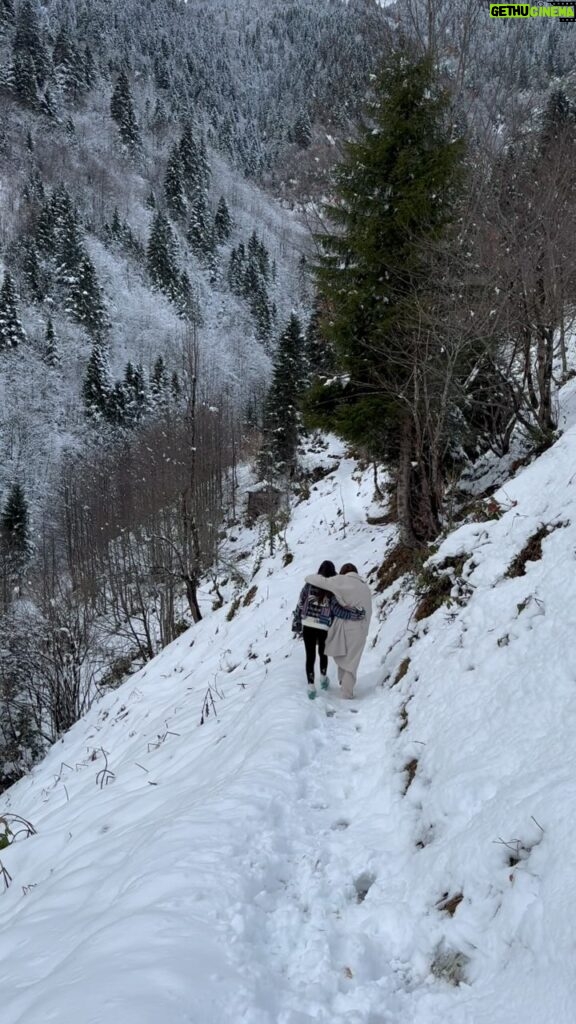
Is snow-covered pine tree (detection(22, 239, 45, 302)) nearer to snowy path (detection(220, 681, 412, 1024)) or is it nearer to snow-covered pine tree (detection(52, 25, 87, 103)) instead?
snow-covered pine tree (detection(52, 25, 87, 103))

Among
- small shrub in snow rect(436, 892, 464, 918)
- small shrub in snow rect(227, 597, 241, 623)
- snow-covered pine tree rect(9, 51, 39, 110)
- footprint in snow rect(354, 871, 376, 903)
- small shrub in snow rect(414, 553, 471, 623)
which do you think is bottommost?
footprint in snow rect(354, 871, 376, 903)

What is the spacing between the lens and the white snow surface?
6.86ft

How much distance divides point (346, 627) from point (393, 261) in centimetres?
655

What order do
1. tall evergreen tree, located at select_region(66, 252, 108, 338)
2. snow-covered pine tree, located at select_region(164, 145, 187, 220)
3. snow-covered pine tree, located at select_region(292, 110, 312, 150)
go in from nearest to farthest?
snow-covered pine tree, located at select_region(292, 110, 312, 150) < tall evergreen tree, located at select_region(66, 252, 108, 338) < snow-covered pine tree, located at select_region(164, 145, 187, 220)

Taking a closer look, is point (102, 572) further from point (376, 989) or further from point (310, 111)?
point (376, 989)

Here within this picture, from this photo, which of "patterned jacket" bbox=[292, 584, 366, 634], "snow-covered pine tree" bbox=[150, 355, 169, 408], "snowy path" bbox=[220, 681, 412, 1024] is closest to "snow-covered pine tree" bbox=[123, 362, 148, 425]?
"snow-covered pine tree" bbox=[150, 355, 169, 408]

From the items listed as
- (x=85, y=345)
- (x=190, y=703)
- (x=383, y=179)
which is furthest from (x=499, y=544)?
(x=85, y=345)

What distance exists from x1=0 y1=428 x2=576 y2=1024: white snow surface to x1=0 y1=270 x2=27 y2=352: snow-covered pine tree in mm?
60932

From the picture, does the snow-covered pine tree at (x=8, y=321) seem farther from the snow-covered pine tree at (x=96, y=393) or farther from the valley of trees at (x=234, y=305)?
the snow-covered pine tree at (x=96, y=393)

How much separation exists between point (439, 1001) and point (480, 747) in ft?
4.51

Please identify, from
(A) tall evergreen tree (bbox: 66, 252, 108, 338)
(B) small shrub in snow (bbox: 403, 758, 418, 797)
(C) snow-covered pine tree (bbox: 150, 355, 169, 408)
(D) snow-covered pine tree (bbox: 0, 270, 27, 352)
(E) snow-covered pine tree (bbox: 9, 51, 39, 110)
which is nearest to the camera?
(B) small shrub in snow (bbox: 403, 758, 418, 797)

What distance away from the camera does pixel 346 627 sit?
5.86 m

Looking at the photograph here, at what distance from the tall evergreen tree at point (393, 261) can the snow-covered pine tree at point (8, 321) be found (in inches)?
2244

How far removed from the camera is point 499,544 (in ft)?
17.5
